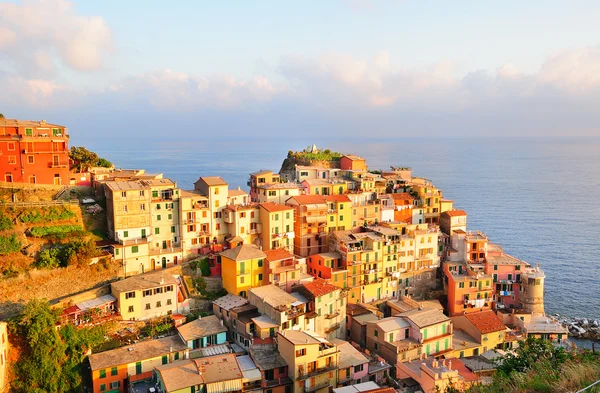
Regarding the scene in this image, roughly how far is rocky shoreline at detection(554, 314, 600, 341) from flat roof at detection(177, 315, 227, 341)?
28.9 meters

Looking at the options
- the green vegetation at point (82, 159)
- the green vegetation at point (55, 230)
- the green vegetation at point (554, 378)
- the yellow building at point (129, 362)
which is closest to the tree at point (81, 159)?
the green vegetation at point (82, 159)

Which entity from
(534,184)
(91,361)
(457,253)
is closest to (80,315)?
(91,361)

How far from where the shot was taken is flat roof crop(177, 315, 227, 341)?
2909 cm

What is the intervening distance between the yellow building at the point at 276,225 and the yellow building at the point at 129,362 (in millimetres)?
12605

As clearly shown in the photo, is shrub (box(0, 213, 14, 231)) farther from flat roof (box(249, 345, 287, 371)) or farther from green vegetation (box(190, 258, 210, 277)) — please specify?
flat roof (box(249, 345, 287, 371))

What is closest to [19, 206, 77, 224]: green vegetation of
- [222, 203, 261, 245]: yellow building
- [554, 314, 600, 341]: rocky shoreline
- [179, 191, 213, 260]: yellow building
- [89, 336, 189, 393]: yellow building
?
[179, 191, 213, 260]: yellow building

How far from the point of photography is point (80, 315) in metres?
28.7

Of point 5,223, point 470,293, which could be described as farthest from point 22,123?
point 470,293

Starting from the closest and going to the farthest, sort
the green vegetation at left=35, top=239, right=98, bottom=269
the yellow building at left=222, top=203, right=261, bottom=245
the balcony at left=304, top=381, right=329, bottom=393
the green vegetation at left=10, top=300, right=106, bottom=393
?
the green vegetation at left=10, top=300, right=106, bottom=393
the balcony at left=304, top=381, right=329, bottom=393
the green vegetation at left=35, top=239, right=98, bottom=269
the yellow building at left=222, top=203, right=261, bottom=245

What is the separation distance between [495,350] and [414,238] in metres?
10.7

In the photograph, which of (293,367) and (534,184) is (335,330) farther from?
(534,184)

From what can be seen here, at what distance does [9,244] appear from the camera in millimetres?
30766

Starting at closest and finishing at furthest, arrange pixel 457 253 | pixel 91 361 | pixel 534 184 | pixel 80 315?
pixel 91 361, pixel 80 315, pixel 457 253, pixel 534 184

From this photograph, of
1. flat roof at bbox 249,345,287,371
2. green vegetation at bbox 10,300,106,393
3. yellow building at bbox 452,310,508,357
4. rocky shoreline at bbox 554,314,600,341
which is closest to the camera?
green vegetation at bbox 10,300,106,393
